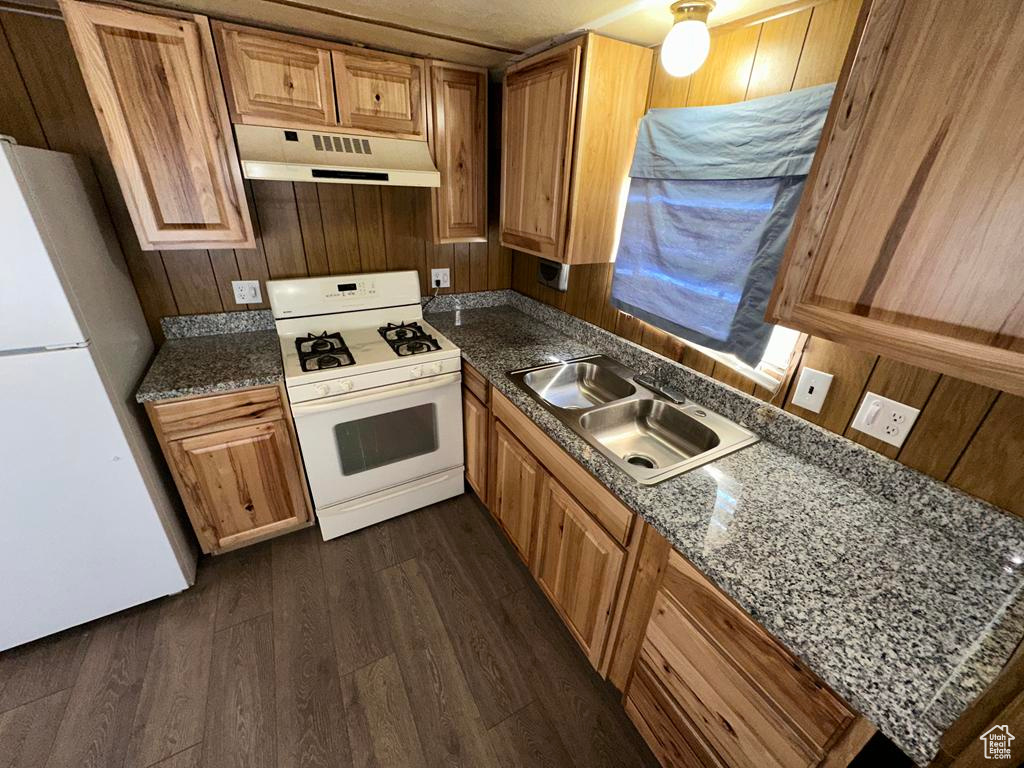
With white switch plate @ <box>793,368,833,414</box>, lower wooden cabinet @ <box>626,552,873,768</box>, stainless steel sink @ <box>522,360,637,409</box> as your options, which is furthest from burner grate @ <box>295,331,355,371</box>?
white switch plate @ <box>793,368,833,414</box>

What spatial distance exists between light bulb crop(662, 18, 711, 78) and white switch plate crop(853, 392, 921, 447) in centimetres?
99

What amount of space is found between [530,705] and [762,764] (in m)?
0.79

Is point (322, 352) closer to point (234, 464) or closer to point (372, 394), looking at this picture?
point (372, 394)

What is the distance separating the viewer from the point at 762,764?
86 centimetres

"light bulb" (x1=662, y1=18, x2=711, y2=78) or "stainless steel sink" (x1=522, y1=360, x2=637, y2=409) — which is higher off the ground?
"light bulb" (x1=662, y1=18, x2=711, y2=78)

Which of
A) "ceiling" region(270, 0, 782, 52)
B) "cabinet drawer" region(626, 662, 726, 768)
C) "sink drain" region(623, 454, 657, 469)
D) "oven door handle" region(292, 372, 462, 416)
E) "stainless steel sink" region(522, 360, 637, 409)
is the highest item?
"ceiling" region(270, 0, 782, 52)

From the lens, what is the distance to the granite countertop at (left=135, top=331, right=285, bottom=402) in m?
1.54

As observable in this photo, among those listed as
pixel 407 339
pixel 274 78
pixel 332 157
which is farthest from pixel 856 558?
pixel 274 78

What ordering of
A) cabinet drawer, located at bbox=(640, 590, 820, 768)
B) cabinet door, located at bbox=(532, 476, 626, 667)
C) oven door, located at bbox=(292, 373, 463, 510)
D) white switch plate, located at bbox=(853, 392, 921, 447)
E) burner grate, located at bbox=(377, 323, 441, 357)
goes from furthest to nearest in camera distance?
burner grate, located at bbox=(377, 323, 441, 357)
oven door, located at bbox=(292, 373, 463, 510)
cabinet door, located at bbox=(532, 476, 626, 667)
white switch plate, located at bbox=(853, 392, 921, 447)
cabinet drawer, located at bbox=(640, 590, 820, 768)

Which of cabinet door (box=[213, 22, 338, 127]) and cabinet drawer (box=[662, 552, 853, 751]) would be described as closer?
cabinet drawer (box=[662, 552, 853, 751])

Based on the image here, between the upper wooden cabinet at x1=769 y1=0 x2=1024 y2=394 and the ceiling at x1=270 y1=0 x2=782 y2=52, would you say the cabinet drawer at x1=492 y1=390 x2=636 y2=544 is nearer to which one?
the upper wooden cabinet at x1=769 y1=0 x2=1024 y2=394

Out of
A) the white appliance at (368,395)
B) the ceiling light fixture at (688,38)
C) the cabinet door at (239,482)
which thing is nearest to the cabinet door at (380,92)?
the white appliance at (368,395)

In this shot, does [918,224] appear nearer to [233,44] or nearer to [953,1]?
[953,1]

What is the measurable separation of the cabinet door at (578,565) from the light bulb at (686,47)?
1282mm
